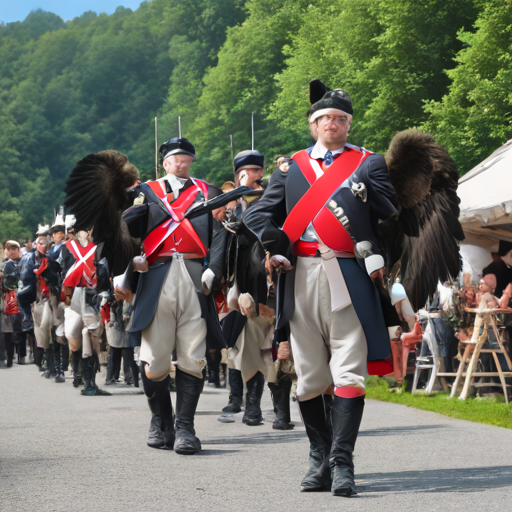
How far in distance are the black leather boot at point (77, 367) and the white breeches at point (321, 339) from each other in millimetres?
9053

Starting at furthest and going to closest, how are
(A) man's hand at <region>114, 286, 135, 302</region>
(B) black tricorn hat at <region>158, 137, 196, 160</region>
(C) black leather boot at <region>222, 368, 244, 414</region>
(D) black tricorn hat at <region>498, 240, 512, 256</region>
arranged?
1. (D) black tricorn hat at <region>498, 240, 512, 256</region>
2. (C) black leather boot at <region>222, 368, 244, 414</region>
3. (B) black tricorn hat at <region>158, 137, 196, 160</region>
4. (A) man's hand at <region>114, 286, 135, 302</region>

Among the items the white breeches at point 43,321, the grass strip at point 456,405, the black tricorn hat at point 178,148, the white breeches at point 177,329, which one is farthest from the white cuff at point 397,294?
the white breeches at point 43,321

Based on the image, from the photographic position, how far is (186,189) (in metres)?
8.87

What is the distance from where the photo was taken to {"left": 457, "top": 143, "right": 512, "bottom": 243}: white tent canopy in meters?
12.2

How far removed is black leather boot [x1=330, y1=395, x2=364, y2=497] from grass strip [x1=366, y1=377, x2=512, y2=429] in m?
3.54

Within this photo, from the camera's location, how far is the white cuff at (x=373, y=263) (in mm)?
6578

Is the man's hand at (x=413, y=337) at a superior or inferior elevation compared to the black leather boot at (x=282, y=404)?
superior

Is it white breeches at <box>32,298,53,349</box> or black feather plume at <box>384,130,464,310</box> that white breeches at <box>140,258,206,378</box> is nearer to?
black feather plume at <box>384,130,464,310</box>

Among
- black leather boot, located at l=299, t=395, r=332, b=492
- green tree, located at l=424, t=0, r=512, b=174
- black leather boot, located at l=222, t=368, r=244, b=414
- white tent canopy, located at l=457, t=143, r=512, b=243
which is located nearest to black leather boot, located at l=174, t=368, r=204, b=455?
black leather boot, located at l=299, t=395, r=332, b=492

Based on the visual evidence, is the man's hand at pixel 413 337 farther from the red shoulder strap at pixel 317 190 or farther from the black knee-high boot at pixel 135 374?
the red shoulder strap at pixel 317 190

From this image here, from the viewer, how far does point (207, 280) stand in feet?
28.3

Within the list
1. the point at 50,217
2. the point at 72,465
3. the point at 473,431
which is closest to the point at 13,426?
the point at 72,465

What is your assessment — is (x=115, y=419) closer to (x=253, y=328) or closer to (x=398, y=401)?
(x=253, y=328)

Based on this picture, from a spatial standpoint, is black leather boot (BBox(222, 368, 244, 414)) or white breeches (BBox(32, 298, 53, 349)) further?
white breeches (BBox(32, 298, 53, 349))
